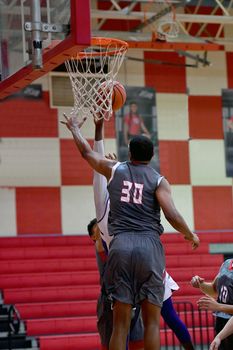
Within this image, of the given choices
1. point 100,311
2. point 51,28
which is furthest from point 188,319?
point 51,28

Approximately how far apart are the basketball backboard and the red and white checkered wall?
736cm

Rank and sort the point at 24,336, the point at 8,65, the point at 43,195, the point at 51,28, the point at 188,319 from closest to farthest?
1. the point at 51,28
2. the point at 8,65
3. the point at 24,336
4. the point at 188,319
5. the point at 43,195

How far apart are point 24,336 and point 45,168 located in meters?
4.03

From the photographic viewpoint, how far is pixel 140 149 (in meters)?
5.21

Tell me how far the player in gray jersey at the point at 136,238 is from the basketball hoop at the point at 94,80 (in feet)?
1.92

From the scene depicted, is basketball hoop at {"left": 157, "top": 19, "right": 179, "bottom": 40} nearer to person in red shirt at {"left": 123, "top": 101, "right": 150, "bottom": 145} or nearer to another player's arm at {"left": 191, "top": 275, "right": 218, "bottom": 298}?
person in red shirt at {"left": 123, "top": 101, "right": 150, "bottom": 145}

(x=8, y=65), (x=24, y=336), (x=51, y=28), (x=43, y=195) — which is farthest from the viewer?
(x=43, y=195)

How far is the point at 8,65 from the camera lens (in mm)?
6344

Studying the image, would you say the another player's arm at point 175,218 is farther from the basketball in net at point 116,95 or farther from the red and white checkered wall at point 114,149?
the red and white checkered wall at point 114,149

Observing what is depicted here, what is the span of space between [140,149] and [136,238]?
0.60 metres

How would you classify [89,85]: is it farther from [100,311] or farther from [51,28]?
[100,311]

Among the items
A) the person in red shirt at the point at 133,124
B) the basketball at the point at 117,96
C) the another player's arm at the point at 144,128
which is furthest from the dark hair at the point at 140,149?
the another player's arm at the point at 144,128

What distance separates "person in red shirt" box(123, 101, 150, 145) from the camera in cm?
1430

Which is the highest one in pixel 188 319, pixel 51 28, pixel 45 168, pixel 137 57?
pixel 137 57
